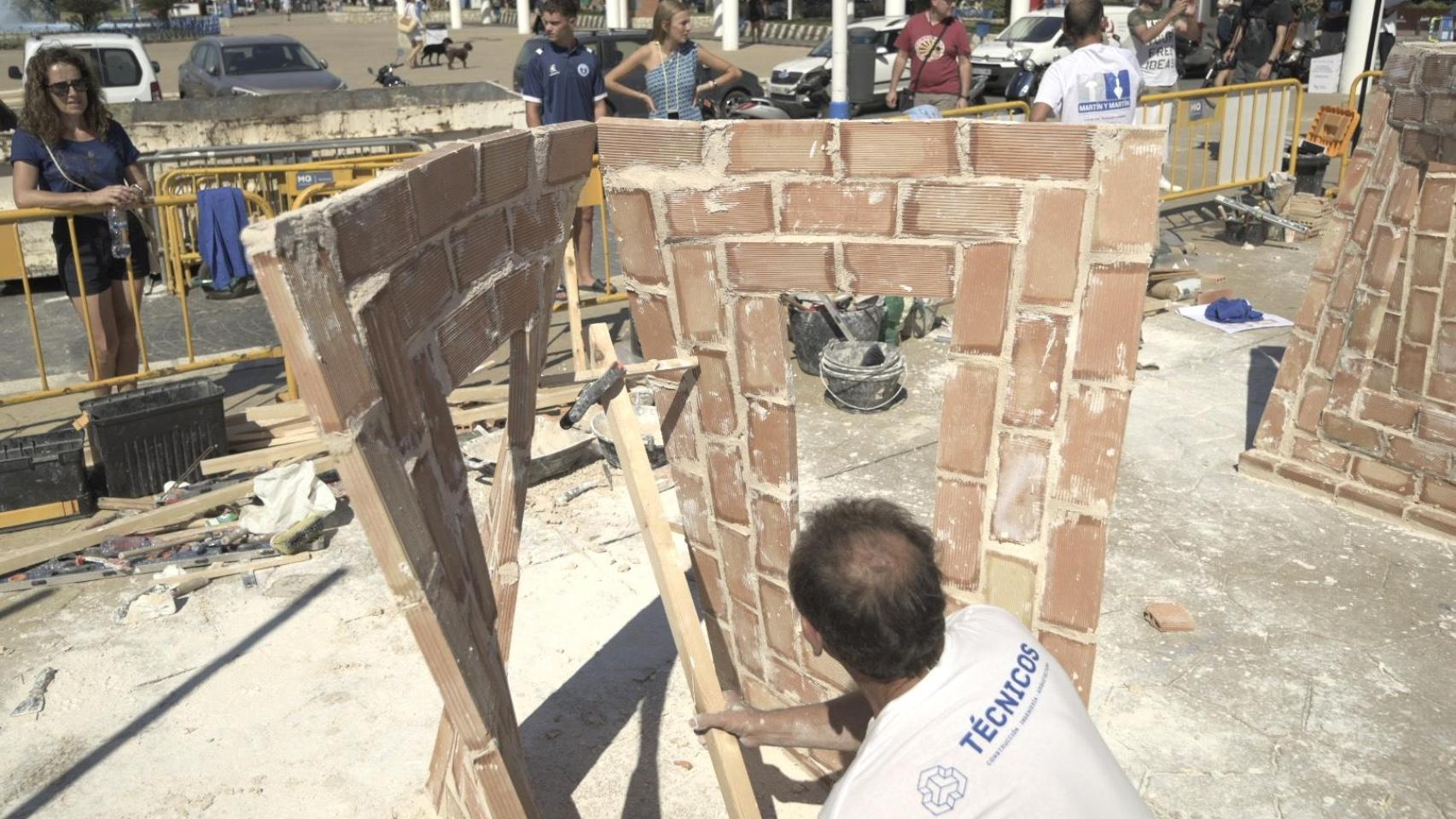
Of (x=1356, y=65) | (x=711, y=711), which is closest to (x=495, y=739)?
(x=711, y=711)

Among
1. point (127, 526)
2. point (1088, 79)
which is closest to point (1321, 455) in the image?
point (1088, 79)

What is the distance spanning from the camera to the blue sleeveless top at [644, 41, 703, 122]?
8102 millimetres

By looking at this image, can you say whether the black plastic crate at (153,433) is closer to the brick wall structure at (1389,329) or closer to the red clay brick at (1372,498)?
the brick wall structure at (1389,329)

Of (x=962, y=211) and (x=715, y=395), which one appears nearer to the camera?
(x=962, y=211)

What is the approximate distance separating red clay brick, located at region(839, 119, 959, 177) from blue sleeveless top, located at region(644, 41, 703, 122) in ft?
17.9

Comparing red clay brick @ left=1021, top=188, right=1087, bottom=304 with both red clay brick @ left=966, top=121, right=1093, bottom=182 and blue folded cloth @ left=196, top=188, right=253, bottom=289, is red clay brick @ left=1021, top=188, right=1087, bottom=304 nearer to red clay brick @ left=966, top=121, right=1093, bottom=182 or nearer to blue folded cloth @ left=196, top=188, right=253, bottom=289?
red clay brick @ left=966, top=121, right=1093, bottom=182

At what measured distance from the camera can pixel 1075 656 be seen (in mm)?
2914

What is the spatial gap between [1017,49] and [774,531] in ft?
63.4

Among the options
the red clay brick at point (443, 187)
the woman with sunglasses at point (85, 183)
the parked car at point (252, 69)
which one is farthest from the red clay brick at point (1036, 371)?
the parked car at point (252, 69)

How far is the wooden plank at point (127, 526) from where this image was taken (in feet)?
16.5

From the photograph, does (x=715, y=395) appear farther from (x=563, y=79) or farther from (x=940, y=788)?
(x=563, y=79)

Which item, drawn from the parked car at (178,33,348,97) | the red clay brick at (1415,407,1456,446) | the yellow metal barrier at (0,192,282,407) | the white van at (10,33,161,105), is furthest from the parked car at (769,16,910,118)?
the red clay brick at (1415,407,1456,446)

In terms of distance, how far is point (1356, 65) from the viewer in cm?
1783

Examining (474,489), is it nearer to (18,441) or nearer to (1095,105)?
(18,441)
